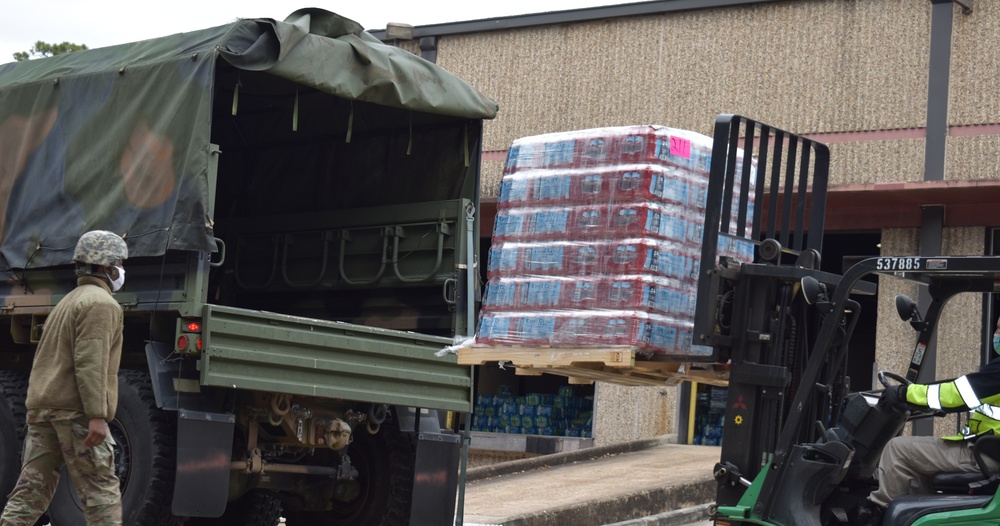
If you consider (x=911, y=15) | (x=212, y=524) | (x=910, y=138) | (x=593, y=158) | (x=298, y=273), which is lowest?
(x=212, y=524)

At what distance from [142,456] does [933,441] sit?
13.4 feet

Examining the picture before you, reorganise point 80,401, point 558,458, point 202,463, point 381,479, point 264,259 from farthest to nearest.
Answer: point 558,458 < point 264,259 < point 381,479 < point 202,463 < point 80,401

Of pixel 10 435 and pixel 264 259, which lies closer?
pixel 10 435

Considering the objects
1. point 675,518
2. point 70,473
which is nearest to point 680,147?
point 70,473

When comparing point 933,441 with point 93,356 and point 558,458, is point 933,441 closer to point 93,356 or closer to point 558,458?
point 93,356

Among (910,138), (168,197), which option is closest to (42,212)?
(168,197)

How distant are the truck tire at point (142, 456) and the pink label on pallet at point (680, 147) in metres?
3.11

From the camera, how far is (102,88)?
7914 mm

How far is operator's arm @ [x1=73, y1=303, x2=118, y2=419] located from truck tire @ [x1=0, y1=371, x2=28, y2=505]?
180 centimetres

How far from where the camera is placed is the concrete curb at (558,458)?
13344 millimetres

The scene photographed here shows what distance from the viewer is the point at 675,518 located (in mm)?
10633

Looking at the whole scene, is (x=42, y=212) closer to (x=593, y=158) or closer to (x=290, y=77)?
(x=290, y=77)

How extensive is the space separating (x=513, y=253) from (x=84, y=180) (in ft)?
8.62

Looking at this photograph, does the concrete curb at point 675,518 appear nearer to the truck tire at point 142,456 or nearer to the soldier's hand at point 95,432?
the truck tire at point 142,456
